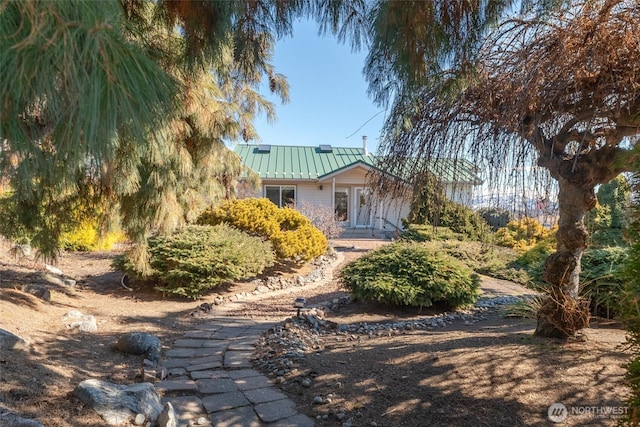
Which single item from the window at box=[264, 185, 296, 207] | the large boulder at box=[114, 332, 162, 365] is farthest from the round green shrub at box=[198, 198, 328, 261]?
the window at box=[264, 185, 296, 207]

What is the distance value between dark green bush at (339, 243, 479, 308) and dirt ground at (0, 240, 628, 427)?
82 centimetres

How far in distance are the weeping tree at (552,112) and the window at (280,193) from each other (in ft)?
48.8

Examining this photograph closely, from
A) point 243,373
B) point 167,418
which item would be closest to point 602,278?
point 243,373

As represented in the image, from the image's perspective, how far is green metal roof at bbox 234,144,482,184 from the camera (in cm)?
1777

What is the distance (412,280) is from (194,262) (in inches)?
150

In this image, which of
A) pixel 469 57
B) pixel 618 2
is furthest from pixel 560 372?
pixel 618 2

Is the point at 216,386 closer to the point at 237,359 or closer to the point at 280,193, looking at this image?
the point at 237,359

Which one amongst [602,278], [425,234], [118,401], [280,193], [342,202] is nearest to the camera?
[118,401]

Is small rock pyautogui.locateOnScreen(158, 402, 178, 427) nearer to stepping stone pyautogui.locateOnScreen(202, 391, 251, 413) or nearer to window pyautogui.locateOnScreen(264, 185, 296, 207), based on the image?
stepping stone pyautogui.locateOnScreen(202, 391, 251, 413)

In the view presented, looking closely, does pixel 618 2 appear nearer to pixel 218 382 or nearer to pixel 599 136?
pixel 599 136

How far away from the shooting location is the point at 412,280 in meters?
6.07

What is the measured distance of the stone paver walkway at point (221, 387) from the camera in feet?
9.09

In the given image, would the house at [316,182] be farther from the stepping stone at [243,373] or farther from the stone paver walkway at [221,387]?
the stepping stone at [243,373]

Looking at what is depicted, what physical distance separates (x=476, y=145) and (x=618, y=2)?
1276mm
